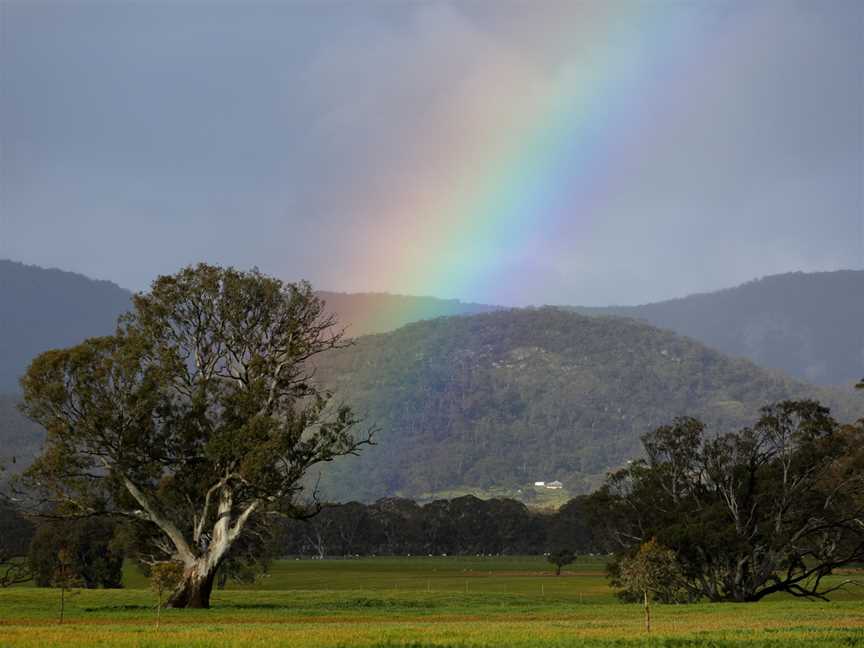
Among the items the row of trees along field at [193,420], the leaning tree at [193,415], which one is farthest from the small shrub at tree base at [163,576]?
the leaning tree at [193,415]

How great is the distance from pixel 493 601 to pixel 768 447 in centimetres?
2594

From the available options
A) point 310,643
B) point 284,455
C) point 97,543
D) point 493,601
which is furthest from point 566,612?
point 97,543

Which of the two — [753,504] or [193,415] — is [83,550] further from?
[753,504]

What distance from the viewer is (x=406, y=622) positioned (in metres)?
47.9

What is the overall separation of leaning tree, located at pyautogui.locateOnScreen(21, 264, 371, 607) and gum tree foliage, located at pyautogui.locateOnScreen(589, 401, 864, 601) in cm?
2876

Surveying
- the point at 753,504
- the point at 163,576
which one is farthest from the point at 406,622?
the point at 753,504

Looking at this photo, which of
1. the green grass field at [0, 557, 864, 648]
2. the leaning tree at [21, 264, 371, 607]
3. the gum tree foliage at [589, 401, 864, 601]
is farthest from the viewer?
the gum tree foliage at [589, 401, 864, 601]

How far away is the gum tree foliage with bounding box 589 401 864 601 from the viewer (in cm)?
7694

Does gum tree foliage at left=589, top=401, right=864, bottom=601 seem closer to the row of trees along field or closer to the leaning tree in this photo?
the row of trees along field

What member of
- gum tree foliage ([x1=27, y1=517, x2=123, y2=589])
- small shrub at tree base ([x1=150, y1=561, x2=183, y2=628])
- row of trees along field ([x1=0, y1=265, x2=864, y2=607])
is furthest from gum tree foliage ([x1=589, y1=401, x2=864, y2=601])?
gum tree foliage ([x1=27, y1=517, x2=123, y2=589])

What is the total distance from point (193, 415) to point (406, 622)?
2164cm

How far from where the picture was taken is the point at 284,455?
200ft

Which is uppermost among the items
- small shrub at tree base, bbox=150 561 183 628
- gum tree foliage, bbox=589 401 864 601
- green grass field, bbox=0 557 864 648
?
gum tree foliage, bbox=589 401 864 601

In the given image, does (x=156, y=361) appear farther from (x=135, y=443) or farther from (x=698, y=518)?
(x=698, y=518)
